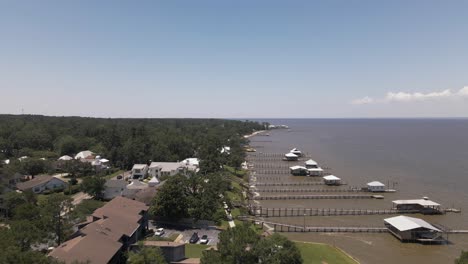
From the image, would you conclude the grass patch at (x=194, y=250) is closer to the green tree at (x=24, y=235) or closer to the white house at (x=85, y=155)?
the green tree at (x=24, y=235)

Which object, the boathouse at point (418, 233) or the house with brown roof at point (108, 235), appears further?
the boathouse at point (418, 233)

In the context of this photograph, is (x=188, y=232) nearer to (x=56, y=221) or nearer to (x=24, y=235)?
(x=56, y=221)

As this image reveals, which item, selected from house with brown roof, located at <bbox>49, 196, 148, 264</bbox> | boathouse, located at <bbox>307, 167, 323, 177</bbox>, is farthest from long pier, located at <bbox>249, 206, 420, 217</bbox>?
boathouse, located at <bbox>307, 167, 323, 177</bbox>

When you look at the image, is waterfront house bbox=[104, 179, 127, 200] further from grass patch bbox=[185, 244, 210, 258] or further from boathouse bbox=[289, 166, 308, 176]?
boathouse bbox=[289, 166, 308, 176]

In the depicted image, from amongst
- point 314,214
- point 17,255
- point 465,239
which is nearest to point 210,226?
point 314,214

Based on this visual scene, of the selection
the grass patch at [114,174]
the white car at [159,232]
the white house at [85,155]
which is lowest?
the white car at [159,232]

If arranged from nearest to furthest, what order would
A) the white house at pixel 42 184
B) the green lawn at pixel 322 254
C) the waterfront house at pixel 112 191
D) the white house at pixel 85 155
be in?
the green lawn at pixel 322 254 → the waterfront house at pixel 112 191 → the white house at pixel 42 184 → the white house at pixel 85 155

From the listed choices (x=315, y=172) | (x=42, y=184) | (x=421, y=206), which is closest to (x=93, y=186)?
(x=42, y=184)

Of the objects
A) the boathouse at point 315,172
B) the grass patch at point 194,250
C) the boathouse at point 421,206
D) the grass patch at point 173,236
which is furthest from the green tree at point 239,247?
the boathouse at point 315,172
